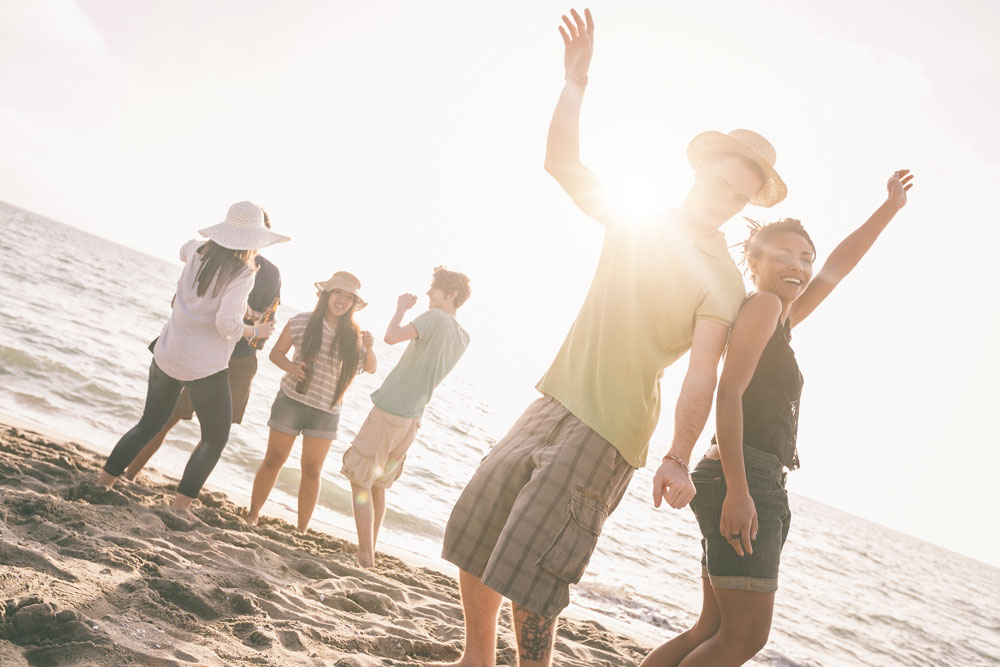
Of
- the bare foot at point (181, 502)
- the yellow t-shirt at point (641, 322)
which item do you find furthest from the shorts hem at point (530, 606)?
the bare foot at point (181, 502)

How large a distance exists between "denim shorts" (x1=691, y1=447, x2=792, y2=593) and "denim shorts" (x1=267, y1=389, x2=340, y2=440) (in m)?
3.04

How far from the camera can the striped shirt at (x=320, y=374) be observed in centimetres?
485

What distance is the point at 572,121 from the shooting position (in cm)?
233

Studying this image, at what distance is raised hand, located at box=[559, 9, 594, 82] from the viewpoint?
2.35 meters

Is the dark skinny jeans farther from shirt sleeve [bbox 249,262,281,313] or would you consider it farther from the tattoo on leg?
the tattoo on leg

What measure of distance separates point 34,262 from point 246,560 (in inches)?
1119

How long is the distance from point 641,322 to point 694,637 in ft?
4.27

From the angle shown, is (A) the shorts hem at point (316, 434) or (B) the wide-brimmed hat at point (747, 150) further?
(A) the shorts hem at point (316, 434)

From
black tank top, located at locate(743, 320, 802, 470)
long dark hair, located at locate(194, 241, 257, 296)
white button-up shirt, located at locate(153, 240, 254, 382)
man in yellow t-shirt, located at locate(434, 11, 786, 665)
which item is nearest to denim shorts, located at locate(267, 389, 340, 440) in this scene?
white button-up shirt, located at locate(153, 240, 254, 382)

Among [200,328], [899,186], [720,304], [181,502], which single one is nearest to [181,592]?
[181,502]

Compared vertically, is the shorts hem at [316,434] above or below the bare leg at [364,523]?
above

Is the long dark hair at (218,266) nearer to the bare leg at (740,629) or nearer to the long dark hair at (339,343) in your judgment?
the long dark hair at (339,343)

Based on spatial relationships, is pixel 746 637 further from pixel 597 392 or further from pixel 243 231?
pixel 243 231

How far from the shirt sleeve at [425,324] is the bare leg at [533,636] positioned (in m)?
3.05
